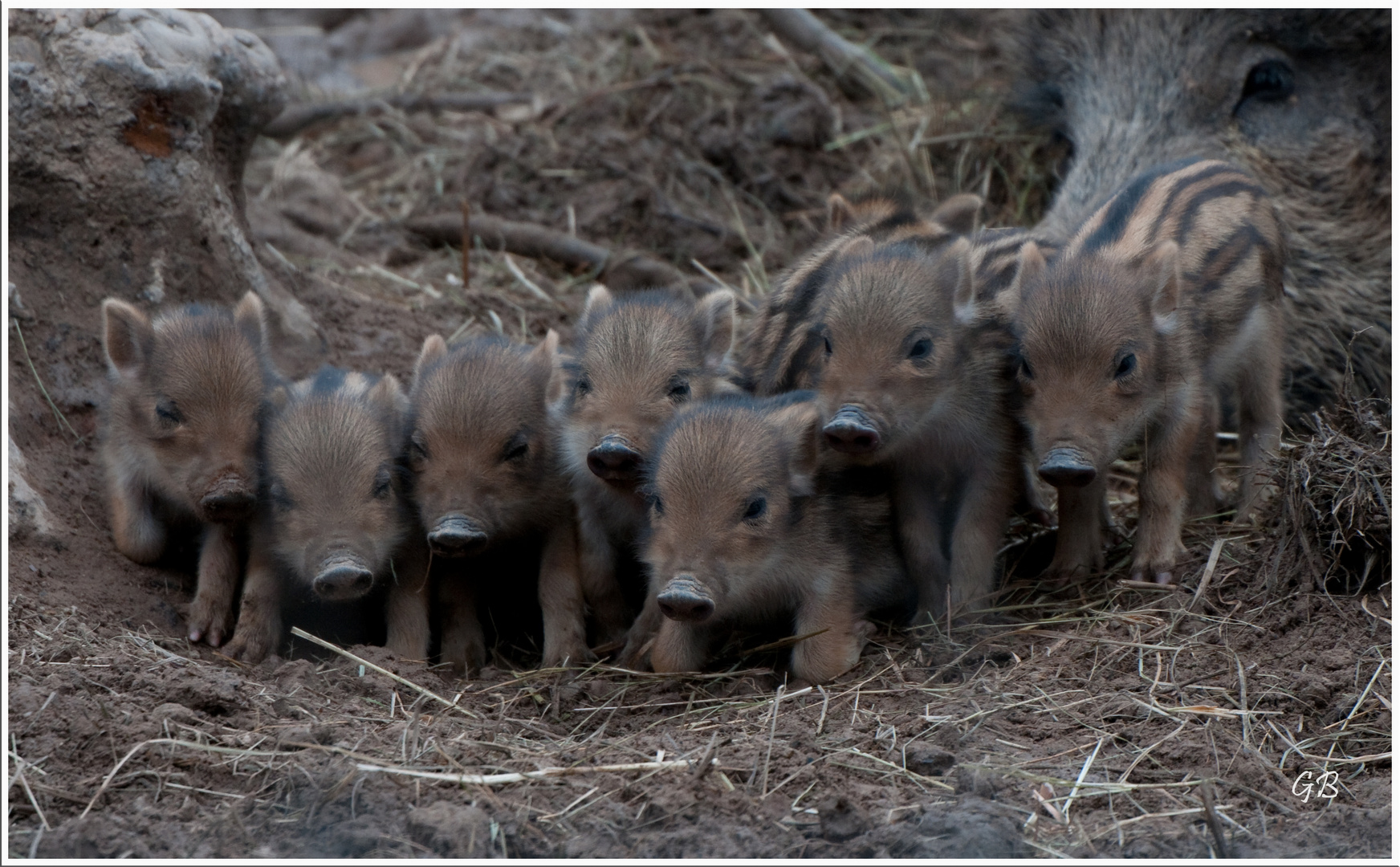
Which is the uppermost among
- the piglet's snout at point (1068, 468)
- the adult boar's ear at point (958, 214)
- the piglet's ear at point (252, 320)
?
the adult boar's ear at point (958, 214)

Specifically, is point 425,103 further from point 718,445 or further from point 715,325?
point 718,445

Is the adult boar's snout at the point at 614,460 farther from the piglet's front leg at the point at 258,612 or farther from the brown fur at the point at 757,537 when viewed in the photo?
the piglet's front leg at the point at 258,612

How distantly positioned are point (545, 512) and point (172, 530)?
1.29m

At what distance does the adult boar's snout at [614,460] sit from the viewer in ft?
13.4

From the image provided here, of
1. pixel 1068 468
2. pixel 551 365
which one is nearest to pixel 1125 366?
pixel 1068 468

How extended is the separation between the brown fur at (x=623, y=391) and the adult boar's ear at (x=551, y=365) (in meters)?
0.07

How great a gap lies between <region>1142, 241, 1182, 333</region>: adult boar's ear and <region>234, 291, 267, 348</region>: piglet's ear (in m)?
2.90

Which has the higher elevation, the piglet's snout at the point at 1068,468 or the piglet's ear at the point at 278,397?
the piglet's ear at the point at 278,397

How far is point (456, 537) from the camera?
4.12 metres

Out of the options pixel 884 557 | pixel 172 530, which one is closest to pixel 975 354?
pixel 884 557

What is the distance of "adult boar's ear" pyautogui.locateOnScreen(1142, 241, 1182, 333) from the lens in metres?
4.30

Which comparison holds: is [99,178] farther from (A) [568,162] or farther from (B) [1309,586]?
(B) [1309,586]

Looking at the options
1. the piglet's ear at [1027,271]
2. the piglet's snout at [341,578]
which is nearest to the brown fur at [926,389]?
the piglet's ear at [1027,271]

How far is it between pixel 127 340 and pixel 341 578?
1196 mm
